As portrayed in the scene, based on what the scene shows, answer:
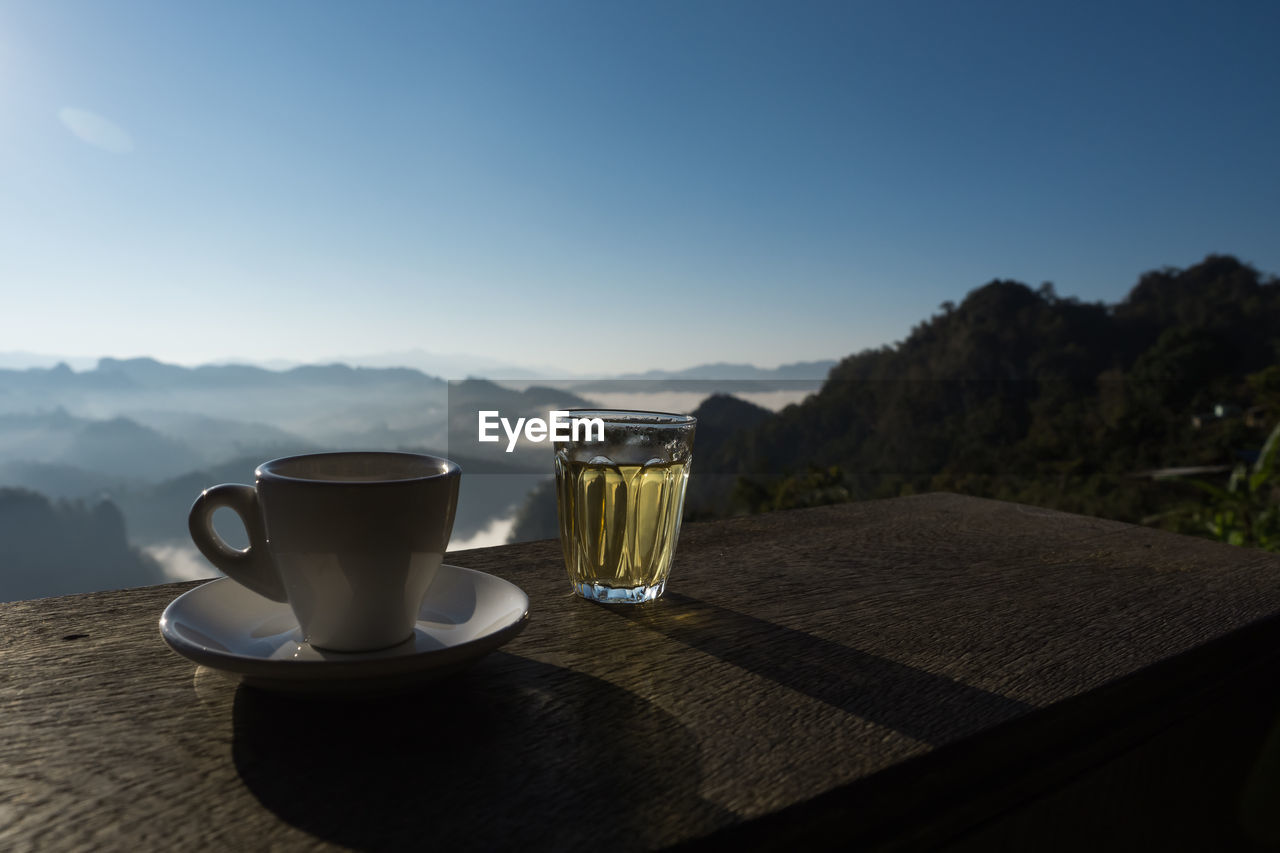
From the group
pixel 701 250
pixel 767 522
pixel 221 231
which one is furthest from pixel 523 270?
pixel 767 522

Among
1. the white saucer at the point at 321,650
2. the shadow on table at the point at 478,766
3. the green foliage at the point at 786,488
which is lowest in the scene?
the green foliage at the point at 786,488

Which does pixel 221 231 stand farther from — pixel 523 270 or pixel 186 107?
pixel 523 270

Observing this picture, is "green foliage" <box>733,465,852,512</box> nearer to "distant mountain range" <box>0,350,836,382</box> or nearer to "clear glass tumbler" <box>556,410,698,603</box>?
"distant mountain range" <box>0,350,836,382</box>

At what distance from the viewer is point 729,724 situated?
0.40m

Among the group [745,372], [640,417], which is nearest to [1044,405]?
[745,372]

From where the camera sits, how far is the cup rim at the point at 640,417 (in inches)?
24.7

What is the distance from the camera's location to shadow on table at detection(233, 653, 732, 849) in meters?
0.30

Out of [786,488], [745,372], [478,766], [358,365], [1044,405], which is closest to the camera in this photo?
[478,766]

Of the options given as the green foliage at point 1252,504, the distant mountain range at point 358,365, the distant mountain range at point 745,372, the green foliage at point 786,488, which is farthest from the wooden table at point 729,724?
the green foliage at point 786,488

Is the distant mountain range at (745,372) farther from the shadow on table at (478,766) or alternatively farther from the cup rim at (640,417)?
the shadow on table at (478,766)

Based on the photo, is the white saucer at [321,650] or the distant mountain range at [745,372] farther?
the distant mountain range at [745,372]

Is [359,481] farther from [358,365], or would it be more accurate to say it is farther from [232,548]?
[358,365]

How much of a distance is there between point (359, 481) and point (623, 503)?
0.23m

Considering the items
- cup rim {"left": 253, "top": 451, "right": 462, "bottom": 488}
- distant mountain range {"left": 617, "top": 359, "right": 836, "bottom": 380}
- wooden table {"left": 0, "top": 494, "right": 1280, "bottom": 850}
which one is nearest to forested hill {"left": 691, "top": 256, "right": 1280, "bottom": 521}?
distant mountain range {"left": 617, "top": 359, "right": 836, "bottom": 380}
